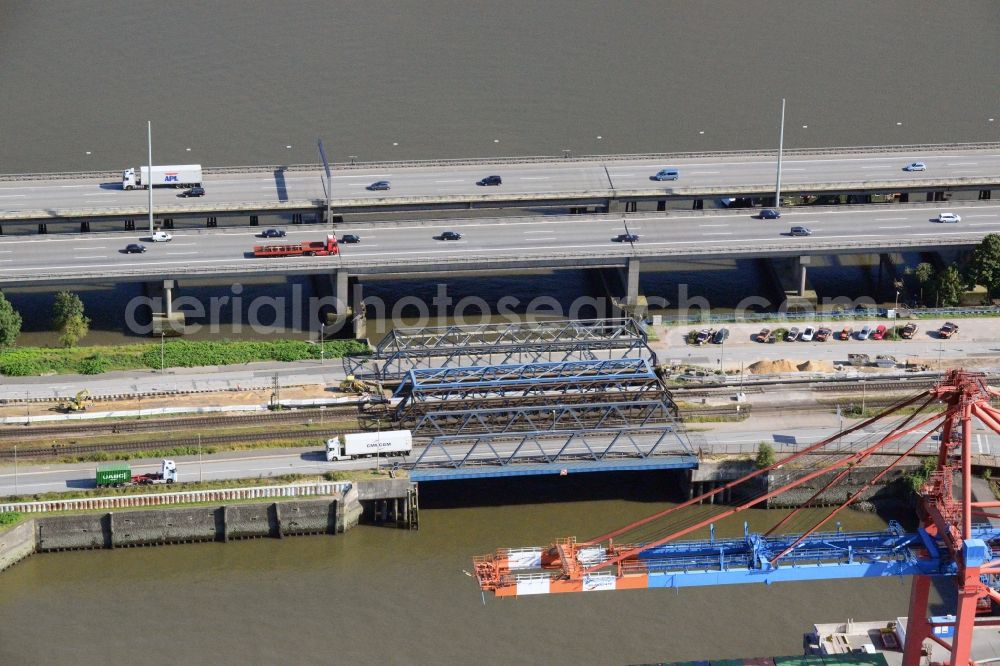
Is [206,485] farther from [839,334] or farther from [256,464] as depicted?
[839,334]

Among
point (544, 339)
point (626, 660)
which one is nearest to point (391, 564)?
point (626, 660)

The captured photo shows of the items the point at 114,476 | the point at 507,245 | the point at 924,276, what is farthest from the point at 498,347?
the point at 924,276

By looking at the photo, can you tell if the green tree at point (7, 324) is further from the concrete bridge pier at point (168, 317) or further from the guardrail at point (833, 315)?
the guardrail at point (833, 315)

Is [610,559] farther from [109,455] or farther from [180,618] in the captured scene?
[109,455]

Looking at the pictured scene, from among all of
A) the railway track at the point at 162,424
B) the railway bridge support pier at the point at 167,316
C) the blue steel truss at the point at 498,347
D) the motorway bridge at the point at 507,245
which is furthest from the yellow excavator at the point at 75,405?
the blue steel truss at the point at 498,347

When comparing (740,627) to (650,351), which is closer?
(740,627)

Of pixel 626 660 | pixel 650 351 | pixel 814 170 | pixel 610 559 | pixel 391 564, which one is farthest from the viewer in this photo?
pixel 814 170

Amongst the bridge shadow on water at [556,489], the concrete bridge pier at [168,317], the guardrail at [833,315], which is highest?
the concrete bridge pier at [168,317]
